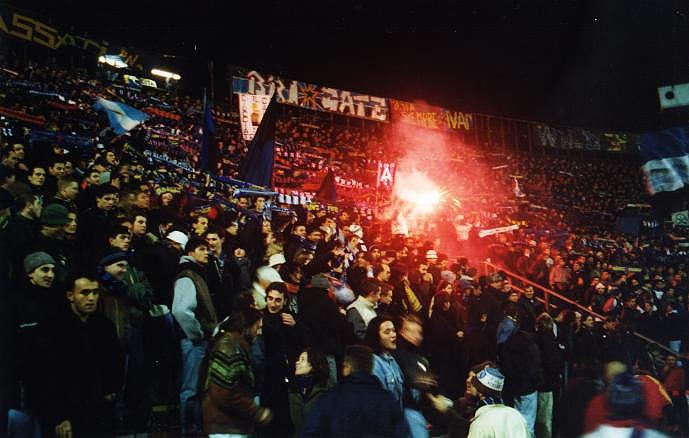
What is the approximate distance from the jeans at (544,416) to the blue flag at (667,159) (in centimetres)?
567

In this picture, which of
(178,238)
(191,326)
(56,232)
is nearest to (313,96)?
(178,238)

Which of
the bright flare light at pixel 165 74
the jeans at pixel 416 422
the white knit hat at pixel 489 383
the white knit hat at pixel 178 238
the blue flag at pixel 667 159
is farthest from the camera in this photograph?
the bright flare light at pixel 165 74

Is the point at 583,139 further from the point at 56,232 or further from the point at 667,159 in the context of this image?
the point at 56,232

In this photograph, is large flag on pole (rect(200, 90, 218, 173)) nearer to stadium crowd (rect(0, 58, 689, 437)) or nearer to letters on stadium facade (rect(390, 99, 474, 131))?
stadium crowd (rect(0, 58, 689, 437))

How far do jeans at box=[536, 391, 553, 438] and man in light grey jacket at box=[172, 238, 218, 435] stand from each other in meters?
4.61

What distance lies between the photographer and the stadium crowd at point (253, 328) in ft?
10.9

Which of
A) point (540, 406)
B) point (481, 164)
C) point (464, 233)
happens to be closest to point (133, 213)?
point (540, 406)

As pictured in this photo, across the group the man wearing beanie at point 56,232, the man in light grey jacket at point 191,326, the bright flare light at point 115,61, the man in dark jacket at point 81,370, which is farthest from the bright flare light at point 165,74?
the man in dark jacket at point 81,370

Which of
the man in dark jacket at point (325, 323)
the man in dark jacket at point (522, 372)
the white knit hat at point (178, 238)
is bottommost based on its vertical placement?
the man in dark jacket at point (522, 372)

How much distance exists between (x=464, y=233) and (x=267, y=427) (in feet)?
38.1

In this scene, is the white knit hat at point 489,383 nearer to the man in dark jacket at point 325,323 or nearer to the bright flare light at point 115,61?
the man in dark jacket at point 325,323

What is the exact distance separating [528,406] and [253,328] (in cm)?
406

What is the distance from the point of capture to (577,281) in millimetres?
11094

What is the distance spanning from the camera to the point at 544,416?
21.9 feet
